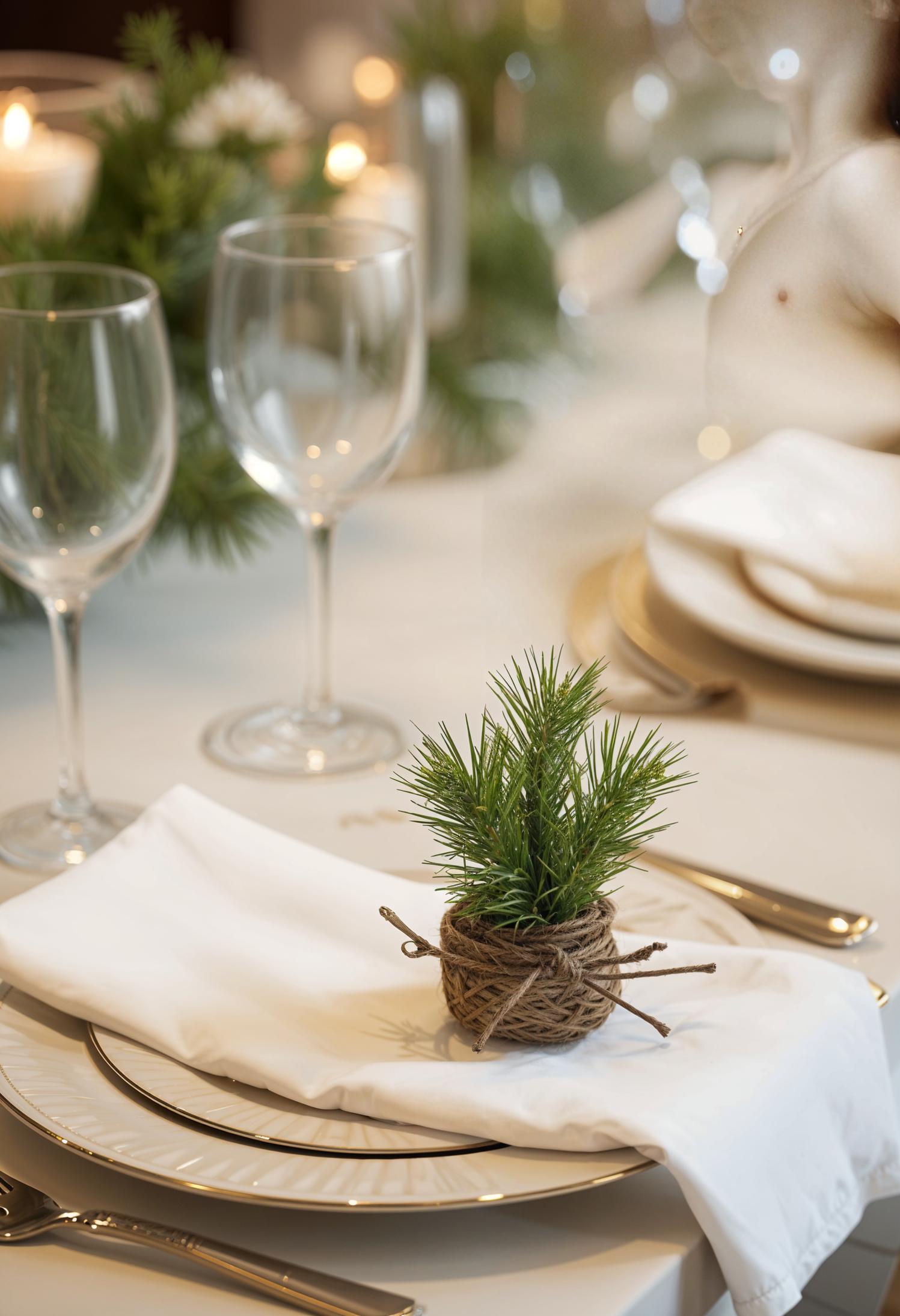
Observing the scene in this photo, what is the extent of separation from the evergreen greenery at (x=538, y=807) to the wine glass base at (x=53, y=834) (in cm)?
19

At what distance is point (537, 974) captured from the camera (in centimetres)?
39

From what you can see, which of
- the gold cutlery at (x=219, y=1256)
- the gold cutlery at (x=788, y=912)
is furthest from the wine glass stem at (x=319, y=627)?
the gold cutlery at (x=219, y=1256)

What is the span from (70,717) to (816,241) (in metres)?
0.32

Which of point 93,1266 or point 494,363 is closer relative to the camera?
point 93,1266

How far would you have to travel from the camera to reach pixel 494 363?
1.12m

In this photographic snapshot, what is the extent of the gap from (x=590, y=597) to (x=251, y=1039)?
0.39 metres

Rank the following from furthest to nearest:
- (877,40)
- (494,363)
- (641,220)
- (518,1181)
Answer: (494,363) < (641,220) < (877,40) < (518,1181)

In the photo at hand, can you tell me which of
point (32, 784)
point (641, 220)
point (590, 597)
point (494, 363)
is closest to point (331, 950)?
point (32, 784)

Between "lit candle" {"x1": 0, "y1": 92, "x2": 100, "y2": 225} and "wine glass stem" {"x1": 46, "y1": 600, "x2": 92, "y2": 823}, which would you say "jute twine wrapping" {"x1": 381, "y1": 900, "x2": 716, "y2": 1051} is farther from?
"lit candle" {"x1": 0, "y1": 92, "x2": 100, "y2": 225}

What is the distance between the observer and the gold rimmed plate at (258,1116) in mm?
370

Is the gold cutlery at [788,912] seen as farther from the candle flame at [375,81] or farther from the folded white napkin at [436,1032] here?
the candle flame at [375,81]

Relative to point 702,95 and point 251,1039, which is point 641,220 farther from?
point 251,1039

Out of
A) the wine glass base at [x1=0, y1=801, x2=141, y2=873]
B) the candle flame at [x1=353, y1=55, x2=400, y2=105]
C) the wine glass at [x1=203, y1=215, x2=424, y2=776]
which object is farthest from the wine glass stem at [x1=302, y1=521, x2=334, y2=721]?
the candle flame at [x1=353, y1=55, x2=400, y2=105]

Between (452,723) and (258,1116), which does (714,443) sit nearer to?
(452,723)
